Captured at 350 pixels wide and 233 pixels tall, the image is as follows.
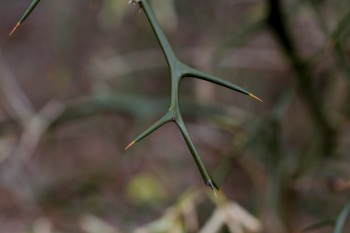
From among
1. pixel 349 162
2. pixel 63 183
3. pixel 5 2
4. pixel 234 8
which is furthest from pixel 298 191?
pixel 5 2

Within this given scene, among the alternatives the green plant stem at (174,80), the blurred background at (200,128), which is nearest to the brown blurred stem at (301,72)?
the blurred background at (200,128)

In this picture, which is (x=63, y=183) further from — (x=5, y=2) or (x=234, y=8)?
(x=5, y=2)

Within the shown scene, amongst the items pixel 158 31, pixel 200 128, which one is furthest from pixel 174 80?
pixel 200 128

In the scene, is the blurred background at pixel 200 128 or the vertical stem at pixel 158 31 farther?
the blurred background at pixel 200 128

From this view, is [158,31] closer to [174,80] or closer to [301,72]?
[174,80]

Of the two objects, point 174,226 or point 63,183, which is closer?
point 174,226

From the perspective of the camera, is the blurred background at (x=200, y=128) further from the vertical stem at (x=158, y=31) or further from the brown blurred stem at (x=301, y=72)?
the vertical stem at (x=158, y=31)

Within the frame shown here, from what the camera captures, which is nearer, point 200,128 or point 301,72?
point 301,72

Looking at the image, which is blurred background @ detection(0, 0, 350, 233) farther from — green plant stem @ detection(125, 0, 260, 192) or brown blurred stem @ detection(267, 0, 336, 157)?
green plant stem @ detection(125, 0, 260, 192)

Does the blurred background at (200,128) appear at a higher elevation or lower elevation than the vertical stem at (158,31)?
lower
